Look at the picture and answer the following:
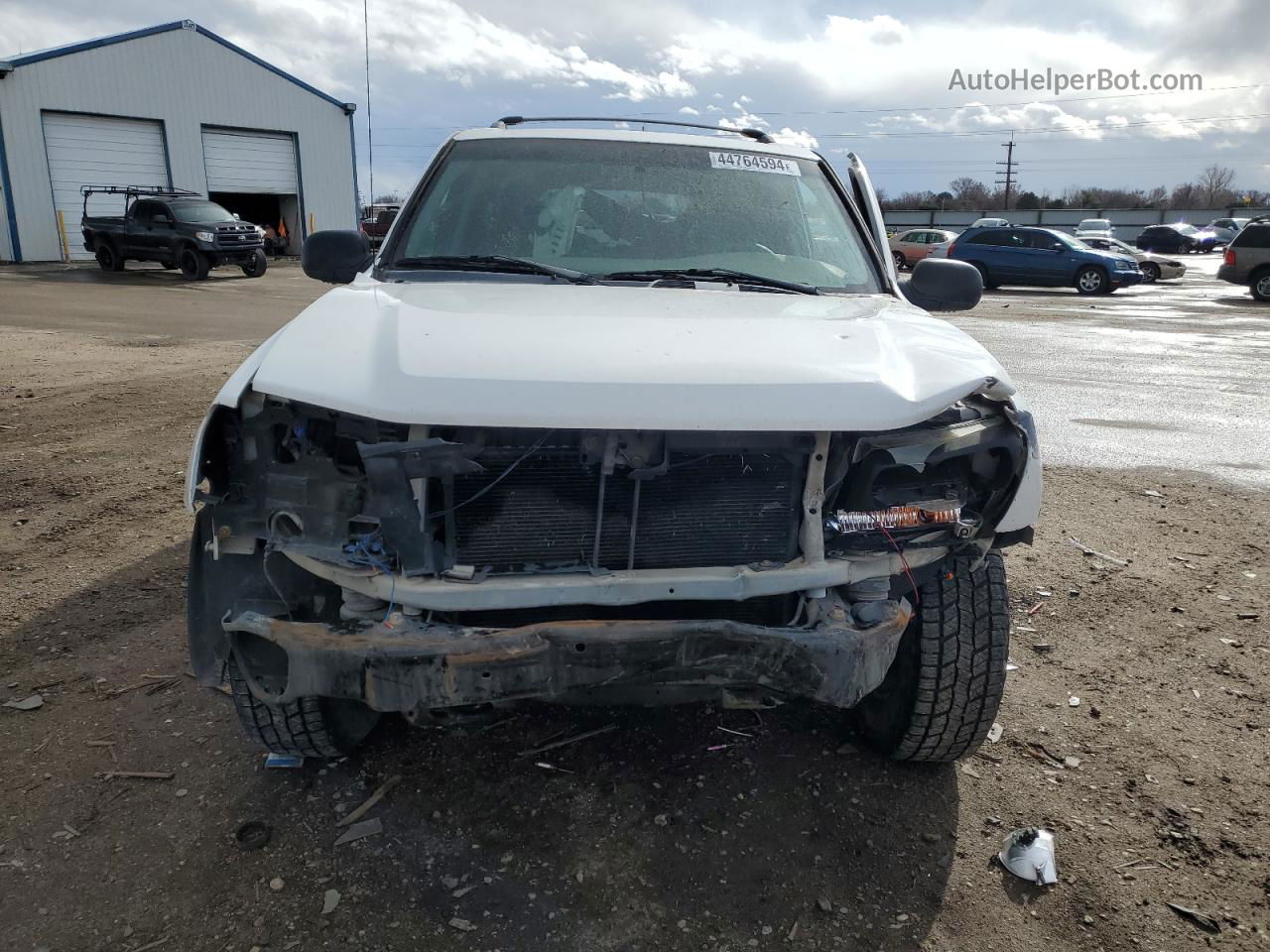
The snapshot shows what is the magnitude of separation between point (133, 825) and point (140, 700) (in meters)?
0.72

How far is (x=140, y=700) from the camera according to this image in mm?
3109

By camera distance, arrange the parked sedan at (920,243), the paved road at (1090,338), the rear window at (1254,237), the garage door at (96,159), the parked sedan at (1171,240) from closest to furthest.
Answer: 1. the paved road at (1090,338)
2. the rear window at (1254,237)
3. the garage door at (96,159)
4. the parked sedan at (920,243)
5. the parked sedan at (1171,240)

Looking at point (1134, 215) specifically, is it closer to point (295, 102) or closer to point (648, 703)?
point (295, 102)

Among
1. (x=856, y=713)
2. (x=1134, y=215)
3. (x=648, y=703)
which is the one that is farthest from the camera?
(x=1134, y=215)

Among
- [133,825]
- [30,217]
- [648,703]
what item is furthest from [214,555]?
[30,217]

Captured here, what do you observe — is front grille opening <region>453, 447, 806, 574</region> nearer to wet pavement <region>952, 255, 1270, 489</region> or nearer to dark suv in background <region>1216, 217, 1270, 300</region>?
wet pavement <region>952, 255, 1270, 489</region>

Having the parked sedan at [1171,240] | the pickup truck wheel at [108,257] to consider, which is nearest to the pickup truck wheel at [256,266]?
the pickup truck wheel at [108,257]

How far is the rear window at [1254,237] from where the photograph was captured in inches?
718

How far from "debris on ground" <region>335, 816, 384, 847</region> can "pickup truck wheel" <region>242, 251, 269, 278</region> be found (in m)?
20.1

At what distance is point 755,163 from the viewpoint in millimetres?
3676

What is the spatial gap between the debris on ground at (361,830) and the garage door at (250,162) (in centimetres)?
2914

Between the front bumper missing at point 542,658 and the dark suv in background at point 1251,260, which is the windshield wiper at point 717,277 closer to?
the front bumper missing at point 542,658

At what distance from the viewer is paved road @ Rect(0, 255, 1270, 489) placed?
680 centimetres

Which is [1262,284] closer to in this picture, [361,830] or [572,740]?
[572,740]
